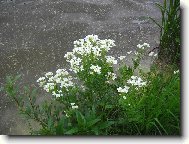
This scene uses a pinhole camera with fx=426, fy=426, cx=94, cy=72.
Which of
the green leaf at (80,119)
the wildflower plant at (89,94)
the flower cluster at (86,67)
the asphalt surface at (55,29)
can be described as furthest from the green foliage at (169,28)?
the green leaf at (80,119)

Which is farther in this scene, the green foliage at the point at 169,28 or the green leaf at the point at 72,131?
the green foliage at the point at 169,28

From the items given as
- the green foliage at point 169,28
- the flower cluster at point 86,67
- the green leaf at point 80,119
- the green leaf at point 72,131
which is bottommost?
the green leaf at point 72,131

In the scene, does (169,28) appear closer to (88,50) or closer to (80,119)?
(88,50)

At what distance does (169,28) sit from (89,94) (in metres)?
0.48

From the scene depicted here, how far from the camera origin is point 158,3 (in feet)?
5.88

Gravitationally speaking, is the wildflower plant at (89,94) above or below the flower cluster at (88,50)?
below

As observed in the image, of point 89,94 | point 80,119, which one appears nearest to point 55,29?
point 89,94

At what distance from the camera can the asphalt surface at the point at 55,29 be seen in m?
1.65

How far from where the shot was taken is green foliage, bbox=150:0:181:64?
64.6 inches

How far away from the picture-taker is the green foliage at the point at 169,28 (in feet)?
5.38

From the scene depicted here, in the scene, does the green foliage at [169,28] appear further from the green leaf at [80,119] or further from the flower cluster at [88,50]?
the green leaf at [80,119]

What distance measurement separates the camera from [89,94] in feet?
4.85

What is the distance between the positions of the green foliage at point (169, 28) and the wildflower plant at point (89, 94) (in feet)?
0.60

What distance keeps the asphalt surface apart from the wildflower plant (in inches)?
5.7
